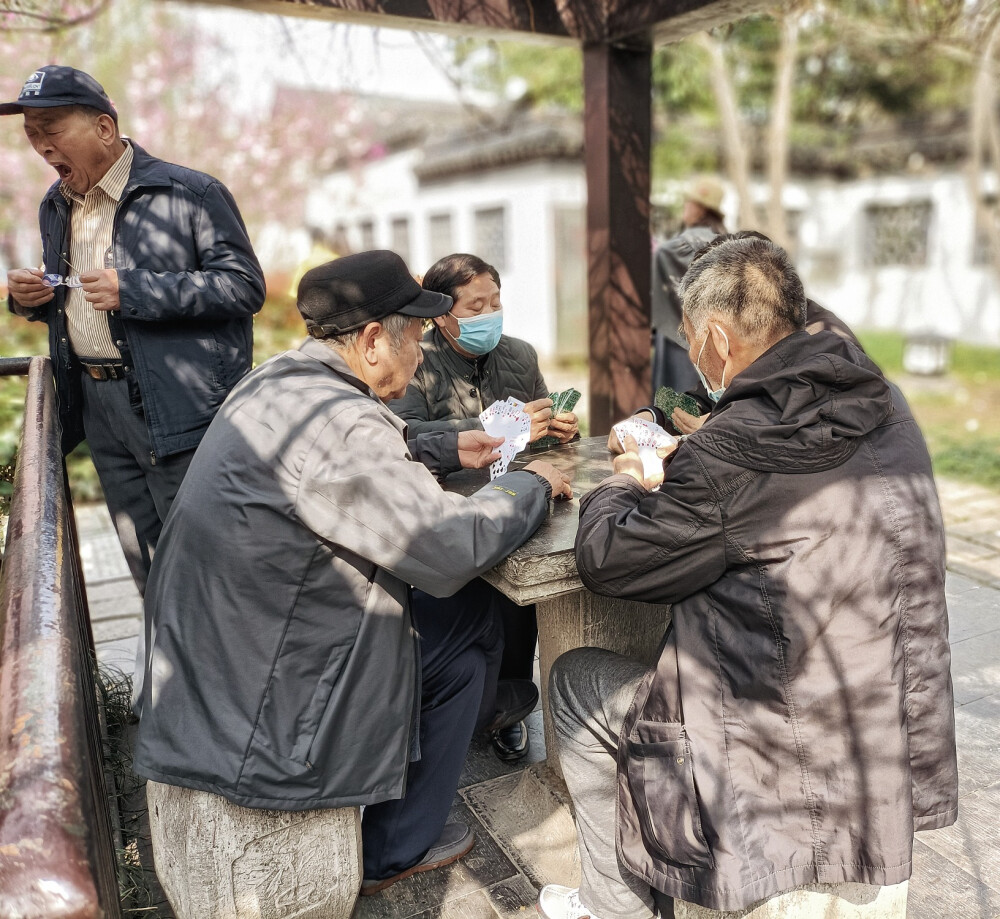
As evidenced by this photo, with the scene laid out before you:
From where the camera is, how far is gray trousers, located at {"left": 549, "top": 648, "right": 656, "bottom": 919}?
6.55 feet

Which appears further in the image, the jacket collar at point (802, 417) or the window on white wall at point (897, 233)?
the window on white wall at point (897, 233)

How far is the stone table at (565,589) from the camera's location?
6.16 ft

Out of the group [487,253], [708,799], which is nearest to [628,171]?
[708,799]

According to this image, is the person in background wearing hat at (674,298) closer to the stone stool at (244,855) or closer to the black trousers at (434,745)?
the black trousers at (434,745)

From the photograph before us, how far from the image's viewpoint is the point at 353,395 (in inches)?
73.1

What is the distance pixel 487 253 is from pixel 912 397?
789 cm

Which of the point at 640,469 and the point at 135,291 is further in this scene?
the point at 135,291

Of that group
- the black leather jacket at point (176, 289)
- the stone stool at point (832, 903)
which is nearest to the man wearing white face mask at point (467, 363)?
the black leather jacket at point (176, 289)

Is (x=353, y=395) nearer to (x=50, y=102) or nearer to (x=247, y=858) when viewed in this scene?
(x=247, y=858)

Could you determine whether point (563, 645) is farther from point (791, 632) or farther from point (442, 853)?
point (791, 632)

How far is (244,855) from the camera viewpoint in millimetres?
1891

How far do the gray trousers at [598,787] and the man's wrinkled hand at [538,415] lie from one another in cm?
78

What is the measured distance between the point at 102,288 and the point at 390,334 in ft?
3.61

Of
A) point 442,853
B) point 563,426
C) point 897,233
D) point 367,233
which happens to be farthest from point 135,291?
point 367,233
